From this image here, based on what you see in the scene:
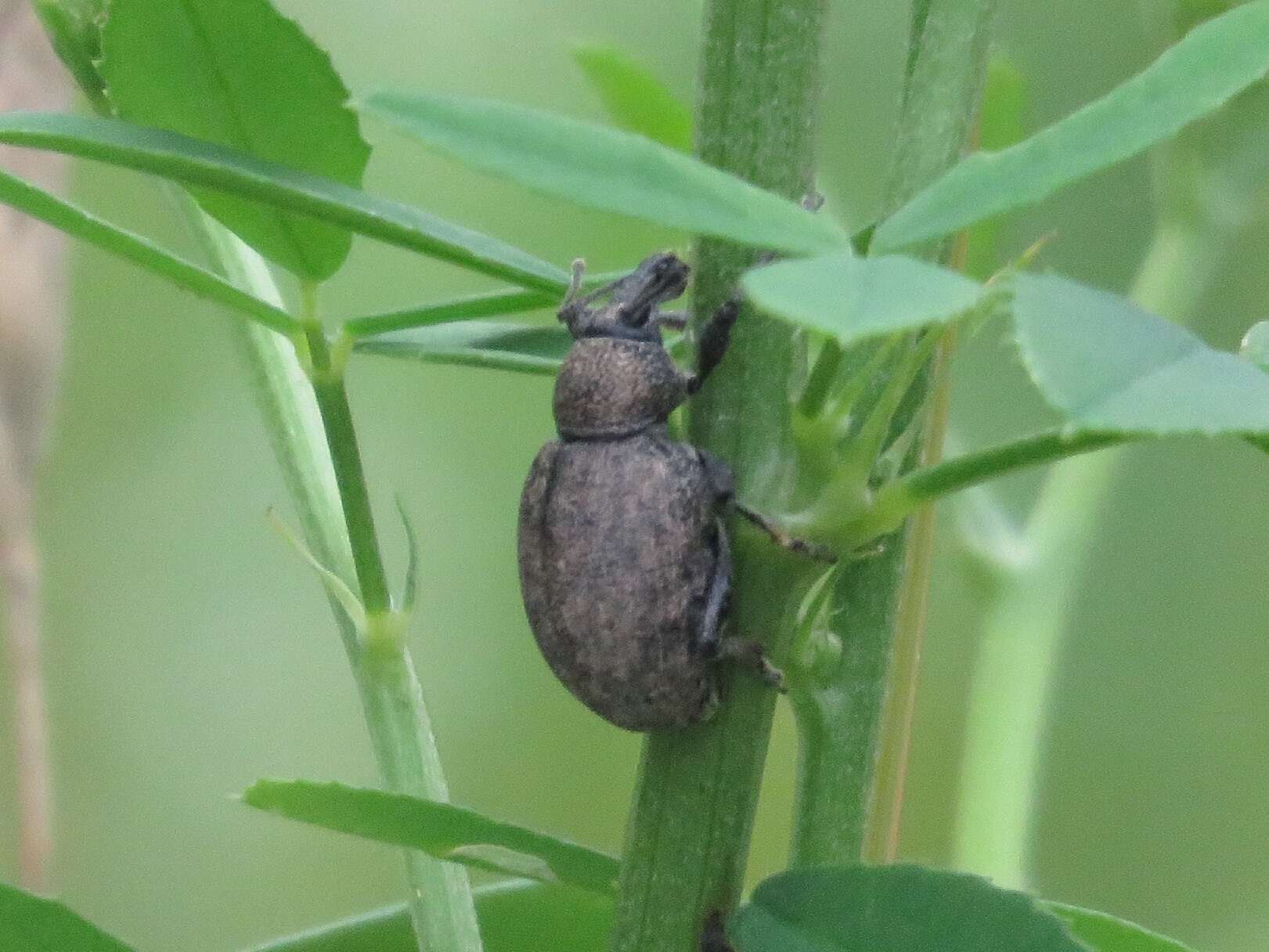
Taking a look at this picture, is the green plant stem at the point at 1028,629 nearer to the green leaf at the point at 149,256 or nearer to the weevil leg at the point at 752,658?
the weevil leg at the point at 752,658

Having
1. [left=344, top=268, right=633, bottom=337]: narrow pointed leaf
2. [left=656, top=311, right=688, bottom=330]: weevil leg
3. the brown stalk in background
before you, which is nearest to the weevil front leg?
[left=344, top=268, right=633, bottom=337]: narrow pointed leaf

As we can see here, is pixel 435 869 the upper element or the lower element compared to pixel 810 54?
lower

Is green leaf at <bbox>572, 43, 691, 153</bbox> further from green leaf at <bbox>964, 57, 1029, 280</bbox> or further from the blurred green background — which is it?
the blurred green background

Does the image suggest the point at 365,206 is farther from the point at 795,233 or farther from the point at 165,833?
the point at 165,833

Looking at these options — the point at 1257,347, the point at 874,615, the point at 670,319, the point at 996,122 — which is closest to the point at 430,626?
the point at 670,319

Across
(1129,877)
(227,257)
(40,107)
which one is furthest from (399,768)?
(1129,877)

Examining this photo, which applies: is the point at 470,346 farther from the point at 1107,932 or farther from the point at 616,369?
the point at 1107,932

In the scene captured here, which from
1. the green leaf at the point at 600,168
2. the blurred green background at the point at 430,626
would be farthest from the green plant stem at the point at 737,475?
the blurred green background at the point at 430,626
